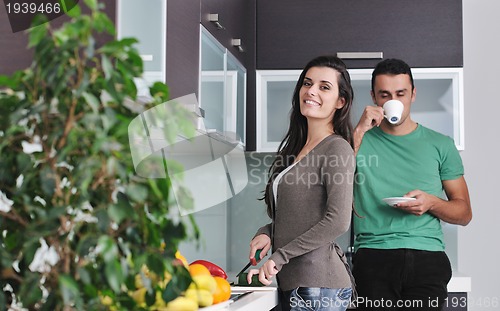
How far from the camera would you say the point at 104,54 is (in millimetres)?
906

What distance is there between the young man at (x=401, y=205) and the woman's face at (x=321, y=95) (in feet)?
1.34

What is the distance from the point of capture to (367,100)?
3.26 m

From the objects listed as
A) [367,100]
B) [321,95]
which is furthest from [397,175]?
[367,100]

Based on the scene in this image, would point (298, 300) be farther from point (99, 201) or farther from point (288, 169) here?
point (99, 201)

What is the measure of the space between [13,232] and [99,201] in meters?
0.17

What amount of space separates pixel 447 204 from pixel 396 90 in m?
0.44

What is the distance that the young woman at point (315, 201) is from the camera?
1.92 m

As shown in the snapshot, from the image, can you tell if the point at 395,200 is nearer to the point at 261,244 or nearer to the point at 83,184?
the point at 261,244

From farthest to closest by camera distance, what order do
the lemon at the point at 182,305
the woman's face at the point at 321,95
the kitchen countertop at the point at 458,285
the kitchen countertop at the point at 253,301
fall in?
the kitchen countertop at the point at 458,285
the woman's face at the point at 321,95
the kitchen countertop at the point at 253,301
the lemon at the point at 182,305

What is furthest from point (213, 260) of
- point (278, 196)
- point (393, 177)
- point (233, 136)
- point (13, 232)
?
point (13, 232)

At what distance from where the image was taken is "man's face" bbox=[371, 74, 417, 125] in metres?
2.56

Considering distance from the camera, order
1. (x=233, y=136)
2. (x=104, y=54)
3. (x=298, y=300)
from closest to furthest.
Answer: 1. (x=104, y=54)
2. (x=298, y=300)
3. (x=233, y=136)

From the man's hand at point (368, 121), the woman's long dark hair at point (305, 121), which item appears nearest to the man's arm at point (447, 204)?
the man's hand at point (368, 121)

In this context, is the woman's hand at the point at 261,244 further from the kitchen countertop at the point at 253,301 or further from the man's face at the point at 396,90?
the man's face at the point at 396,90
